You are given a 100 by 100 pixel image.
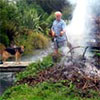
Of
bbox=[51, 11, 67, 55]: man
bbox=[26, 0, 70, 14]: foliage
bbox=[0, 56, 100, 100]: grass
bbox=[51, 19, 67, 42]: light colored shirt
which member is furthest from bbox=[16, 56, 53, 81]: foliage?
bbox=[26, 0, 70, 14]: foliage

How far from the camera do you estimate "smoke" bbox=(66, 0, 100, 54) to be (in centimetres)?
1164

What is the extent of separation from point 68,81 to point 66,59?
1.48 meters

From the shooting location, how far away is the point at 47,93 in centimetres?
855

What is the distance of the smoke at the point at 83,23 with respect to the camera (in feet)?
38.2

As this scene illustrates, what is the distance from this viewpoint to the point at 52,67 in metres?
10.4

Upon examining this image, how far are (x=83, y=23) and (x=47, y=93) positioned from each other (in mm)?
4080

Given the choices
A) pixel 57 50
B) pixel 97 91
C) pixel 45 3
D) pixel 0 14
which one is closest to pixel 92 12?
pixel 57 50

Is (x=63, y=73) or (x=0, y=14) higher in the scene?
(x=0, y=14)

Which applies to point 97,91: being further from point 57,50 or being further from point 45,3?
point 45,3

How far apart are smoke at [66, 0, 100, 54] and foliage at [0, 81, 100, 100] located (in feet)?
9.23

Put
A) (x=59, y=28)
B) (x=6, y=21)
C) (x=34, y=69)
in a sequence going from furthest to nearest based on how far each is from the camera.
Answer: (x=6, y=21), (x=59, y=28), (x=34, y=69)

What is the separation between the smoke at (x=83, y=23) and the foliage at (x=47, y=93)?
2815 mm

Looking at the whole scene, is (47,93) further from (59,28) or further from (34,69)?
(59,28)

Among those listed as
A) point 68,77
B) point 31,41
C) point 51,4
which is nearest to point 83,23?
point 68,77
